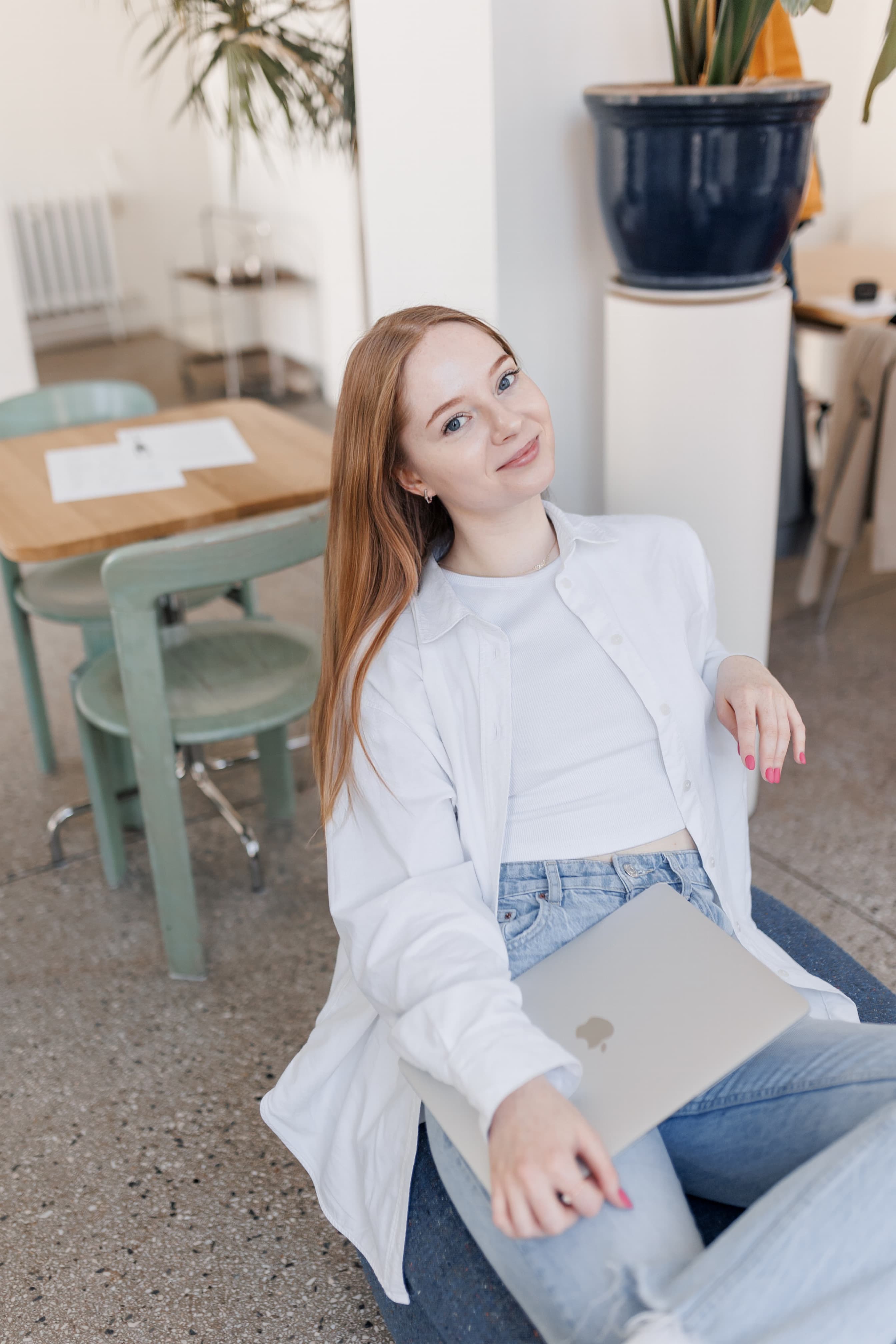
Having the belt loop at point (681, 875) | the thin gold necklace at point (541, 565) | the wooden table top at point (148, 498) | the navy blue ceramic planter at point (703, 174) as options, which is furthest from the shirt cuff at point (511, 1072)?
the navy blue ceramic planter at point (703, 174)

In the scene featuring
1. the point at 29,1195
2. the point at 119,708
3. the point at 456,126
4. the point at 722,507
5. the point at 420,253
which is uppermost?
the point at 456,126

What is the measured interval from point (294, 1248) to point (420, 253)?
1796mm

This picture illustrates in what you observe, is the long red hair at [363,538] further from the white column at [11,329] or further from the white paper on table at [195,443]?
the white column at [11,329]

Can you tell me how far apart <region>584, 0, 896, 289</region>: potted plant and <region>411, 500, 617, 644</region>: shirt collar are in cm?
67

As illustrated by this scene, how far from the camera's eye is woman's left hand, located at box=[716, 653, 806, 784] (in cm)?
143

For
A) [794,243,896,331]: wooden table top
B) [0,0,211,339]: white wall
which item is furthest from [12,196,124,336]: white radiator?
[794,243,896,331]: wooden table top

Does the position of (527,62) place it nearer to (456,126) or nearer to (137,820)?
(456,126)

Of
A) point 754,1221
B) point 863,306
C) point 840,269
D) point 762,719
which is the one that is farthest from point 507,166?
point 840,269

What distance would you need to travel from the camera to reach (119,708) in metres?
2.18

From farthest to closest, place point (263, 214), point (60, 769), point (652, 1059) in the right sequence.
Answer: point (263, 214) → point (60, 769) → point (652, 1059)

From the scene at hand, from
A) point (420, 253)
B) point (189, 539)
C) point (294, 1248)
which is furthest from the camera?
point (420, 253)

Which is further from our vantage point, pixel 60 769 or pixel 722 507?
pixel 60 769

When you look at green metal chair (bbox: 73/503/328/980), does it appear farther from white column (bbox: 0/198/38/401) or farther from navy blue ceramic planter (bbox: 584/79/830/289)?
white column (bbox: 0/198/38/401)

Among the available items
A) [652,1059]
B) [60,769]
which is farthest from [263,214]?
[652,1059]
